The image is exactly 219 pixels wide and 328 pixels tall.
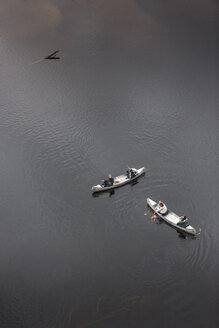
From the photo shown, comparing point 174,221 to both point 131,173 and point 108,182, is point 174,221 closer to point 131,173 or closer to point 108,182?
point 131,173

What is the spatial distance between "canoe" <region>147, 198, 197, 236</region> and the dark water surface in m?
0.64

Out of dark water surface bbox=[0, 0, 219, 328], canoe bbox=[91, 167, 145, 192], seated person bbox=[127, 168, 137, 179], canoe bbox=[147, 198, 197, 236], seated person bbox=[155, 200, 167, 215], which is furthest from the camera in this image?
seated person bbox=[127, 168, 137, 179]

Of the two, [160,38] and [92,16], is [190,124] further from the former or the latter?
[92,16]

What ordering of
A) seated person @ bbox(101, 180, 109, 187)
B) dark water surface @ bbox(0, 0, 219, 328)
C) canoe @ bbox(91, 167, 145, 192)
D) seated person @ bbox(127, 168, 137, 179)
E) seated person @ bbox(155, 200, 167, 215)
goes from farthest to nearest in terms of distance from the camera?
seated person @ bbox(127, 168, 137, 179) < canoe @ bbox(91, 167, 145, 192) < seated person @ bbox(101, 180, 109, 187) < seated person @ bbox(155, 200, 167, 215) < dark water surface @ bbox(0, 0, 219, 328)

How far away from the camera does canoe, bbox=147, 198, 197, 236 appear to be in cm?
2139

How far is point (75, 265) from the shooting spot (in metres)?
19.9

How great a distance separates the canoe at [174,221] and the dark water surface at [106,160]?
636 mm

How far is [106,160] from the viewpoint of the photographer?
26.3 m

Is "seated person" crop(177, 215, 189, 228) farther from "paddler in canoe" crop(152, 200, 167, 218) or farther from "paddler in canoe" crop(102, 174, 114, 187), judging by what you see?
"paddler in canoe" crop(102, 174, 114, 187)

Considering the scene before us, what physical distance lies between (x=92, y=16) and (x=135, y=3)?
6.90 metres

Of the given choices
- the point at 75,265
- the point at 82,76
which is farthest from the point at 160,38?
the point at 75,265

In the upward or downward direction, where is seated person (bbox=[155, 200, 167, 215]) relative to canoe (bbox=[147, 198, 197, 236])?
upward

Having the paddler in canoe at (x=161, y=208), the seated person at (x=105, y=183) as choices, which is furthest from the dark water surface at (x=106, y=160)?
the paddler in canoe at (x=161, y=208)

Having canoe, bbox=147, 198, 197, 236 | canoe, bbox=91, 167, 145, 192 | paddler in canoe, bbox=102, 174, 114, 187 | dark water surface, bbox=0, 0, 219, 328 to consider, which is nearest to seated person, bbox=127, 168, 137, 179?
canoe, bbox=91, 167, 145, 192
